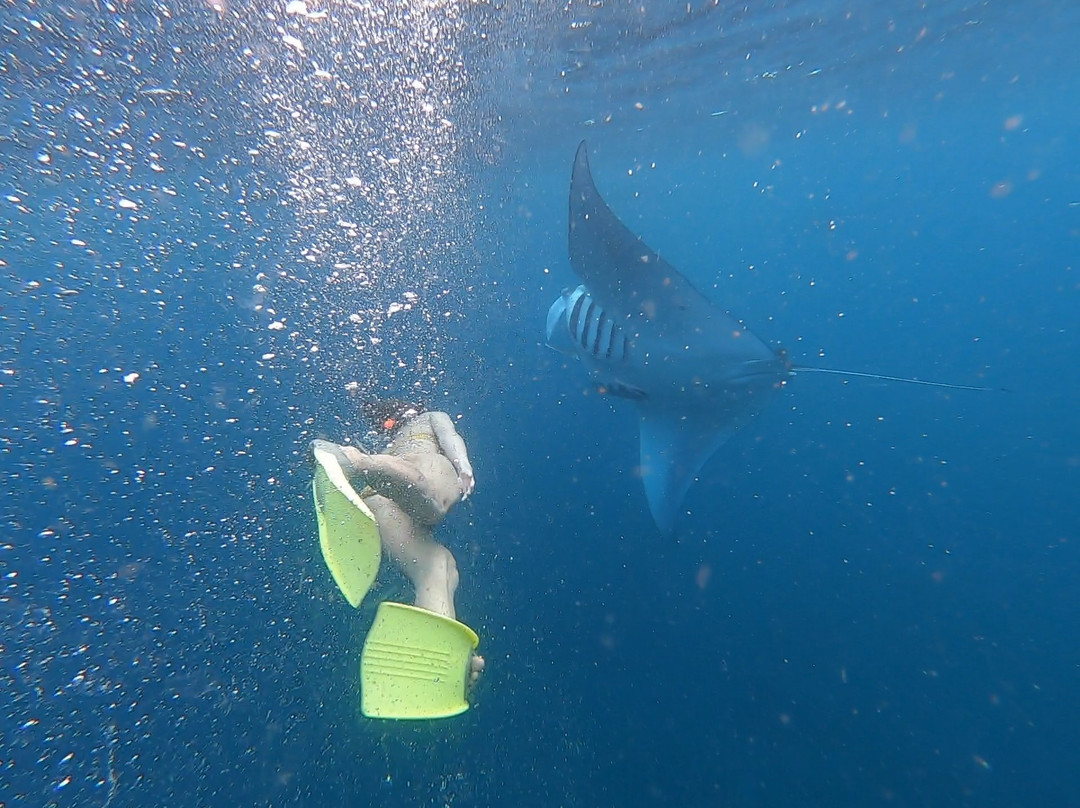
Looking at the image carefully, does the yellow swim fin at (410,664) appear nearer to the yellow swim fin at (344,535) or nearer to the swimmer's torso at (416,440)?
the yellow swim fin at (344,535)

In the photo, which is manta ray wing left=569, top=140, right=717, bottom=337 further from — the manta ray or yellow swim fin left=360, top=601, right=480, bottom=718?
yellow swim fin left=360, top=601, right=480, bottom=718

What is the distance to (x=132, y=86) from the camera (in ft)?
35.1

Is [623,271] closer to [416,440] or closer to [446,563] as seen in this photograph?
[416,440]

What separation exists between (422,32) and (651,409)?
7272 millimetres

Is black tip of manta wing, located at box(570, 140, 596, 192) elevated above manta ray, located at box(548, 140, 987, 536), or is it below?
above

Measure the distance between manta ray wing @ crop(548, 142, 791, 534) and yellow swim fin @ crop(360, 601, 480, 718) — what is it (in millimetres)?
3430

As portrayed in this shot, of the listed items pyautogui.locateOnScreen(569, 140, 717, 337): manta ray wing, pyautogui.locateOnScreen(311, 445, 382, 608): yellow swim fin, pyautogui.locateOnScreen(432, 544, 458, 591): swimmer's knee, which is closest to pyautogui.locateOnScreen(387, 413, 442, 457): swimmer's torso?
pyautogui.locateOnScreen(432, 544, 458, 591): swimmer's knee

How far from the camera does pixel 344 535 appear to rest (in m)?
3.00

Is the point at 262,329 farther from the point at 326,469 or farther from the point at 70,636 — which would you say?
the point at 326,469

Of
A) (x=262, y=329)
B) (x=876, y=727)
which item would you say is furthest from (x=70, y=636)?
(x=262, y=329)

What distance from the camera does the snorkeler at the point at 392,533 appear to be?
8.97 ft

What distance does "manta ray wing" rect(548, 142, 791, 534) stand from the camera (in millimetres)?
5422

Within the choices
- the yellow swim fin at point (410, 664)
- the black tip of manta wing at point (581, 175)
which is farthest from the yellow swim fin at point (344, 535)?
the black tip of manta wing at point (581, 175)

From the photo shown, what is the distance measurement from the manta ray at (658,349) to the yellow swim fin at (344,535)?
3028mm
